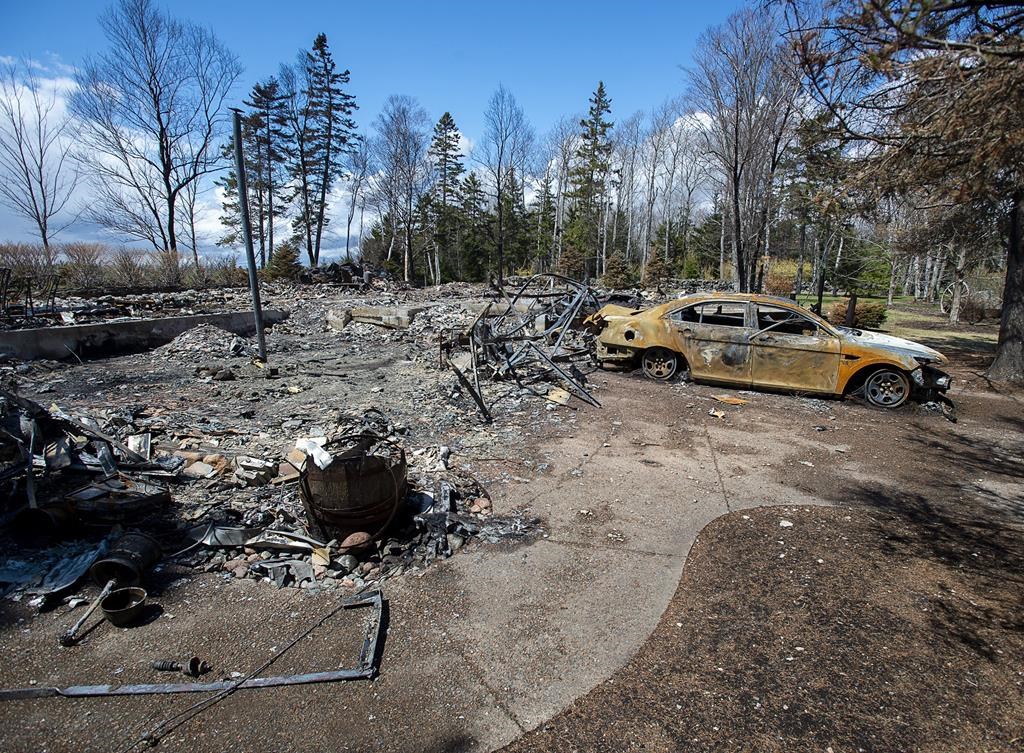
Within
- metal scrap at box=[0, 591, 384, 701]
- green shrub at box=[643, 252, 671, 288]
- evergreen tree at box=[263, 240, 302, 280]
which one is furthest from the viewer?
green shrub at box=[643, 252, 671, 288]

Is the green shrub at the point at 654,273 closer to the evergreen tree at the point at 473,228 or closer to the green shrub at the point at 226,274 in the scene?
the evergreen tree at the point at 473,228

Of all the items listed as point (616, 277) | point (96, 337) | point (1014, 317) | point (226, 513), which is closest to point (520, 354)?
point (226, 513)

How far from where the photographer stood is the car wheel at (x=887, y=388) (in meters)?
7.69

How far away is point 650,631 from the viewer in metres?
3.24

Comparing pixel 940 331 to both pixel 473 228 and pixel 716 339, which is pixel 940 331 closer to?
pixel 716 339

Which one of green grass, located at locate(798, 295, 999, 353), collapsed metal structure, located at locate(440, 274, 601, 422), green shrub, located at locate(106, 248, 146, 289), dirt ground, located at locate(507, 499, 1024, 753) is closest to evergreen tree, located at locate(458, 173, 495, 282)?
green shrub, located at locate(106, 248, 146, 289)

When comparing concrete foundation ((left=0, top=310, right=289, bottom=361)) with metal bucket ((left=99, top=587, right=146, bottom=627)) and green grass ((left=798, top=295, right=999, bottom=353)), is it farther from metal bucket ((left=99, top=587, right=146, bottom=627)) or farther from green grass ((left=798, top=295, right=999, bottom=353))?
green grass ((left=798, top=295, right=999, bottom=353))

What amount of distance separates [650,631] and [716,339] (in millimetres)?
6408

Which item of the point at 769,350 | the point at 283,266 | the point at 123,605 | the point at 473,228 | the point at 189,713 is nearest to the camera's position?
the point at 189,713

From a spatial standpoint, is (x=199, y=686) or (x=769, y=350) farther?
(x=769, y=350)

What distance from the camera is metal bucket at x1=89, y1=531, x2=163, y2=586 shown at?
3.46 m

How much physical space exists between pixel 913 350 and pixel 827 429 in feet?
7.16

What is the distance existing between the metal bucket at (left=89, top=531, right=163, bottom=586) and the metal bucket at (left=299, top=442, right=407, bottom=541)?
3.57ft

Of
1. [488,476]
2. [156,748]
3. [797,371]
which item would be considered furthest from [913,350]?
[156,748]
